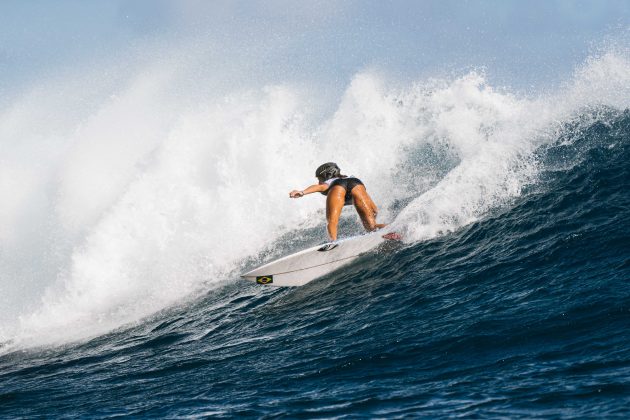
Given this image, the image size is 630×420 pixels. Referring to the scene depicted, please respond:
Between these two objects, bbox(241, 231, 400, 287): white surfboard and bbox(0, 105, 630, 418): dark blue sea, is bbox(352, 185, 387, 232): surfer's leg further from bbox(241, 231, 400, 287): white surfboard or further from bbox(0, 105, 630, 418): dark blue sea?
bbox(0, 105, 630, 418): dark blue sea

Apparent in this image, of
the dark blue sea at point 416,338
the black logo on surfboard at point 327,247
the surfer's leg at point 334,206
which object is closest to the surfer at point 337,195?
the surfer's leg at point 334,206

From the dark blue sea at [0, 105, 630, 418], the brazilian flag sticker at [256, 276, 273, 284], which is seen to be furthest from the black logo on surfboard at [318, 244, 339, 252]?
the brazilian flag sticker at [256, 276, 273, 284]

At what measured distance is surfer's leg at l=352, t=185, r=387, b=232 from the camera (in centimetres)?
1188

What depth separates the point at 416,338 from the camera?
711 cm

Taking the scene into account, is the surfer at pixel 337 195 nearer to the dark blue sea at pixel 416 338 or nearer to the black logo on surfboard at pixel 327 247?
the black logo on surfboard at pixel 327 247

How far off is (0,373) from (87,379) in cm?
262

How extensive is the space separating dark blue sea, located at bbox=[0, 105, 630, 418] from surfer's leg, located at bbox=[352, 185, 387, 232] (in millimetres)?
772

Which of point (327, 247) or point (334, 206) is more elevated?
point (334, 206)

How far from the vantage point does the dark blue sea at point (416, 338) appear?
17.7ft

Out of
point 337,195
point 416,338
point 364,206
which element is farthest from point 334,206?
point 416,338

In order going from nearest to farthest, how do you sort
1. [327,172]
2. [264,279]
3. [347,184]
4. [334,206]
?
[264,279] < [334,206] < [347,184] < [327,172]

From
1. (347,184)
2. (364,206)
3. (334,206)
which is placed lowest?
(364,206)

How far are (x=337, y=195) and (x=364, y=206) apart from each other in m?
0.70

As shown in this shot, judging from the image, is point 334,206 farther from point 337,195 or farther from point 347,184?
point 347,184
